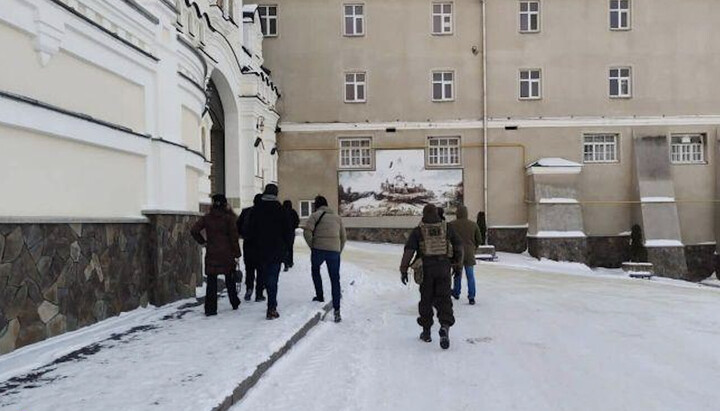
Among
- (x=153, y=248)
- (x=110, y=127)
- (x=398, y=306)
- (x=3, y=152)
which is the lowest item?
(x=398, y=306)

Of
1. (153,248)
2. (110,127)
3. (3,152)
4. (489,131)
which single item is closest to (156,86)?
(110,127)

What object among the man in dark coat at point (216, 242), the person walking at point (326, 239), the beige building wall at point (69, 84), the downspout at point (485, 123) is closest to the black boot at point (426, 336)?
the person walking at point (326, 239)

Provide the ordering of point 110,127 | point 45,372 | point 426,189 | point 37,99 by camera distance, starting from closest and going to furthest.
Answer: point 45,372, point 37,99, point 110,127, point 426,189

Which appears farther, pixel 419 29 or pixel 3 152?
pixel 419 29

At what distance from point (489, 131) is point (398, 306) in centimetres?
1885

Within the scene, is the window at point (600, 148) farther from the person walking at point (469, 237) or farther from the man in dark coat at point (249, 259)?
the man in dark coat at point (249, 259)

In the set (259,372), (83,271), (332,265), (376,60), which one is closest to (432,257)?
(332,265)

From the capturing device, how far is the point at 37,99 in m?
6.89

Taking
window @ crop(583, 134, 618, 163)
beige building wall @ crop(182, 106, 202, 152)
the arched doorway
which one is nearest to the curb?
beige building wall @ crop(182, 106, 202, 152)

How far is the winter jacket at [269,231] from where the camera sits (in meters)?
8.84

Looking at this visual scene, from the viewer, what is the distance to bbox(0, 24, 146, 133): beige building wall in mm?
6473

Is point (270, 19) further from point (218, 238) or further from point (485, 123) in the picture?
point (218, 238)

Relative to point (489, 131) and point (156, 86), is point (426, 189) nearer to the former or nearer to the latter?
point (489, 131)

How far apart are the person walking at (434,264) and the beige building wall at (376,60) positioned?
21249 mm
